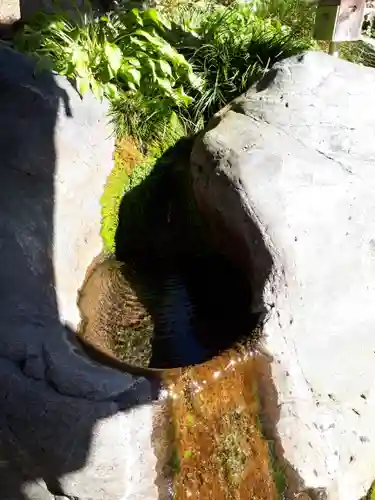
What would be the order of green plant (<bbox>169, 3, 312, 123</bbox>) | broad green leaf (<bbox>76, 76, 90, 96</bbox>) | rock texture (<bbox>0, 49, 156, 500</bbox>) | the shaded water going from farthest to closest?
green plant (<bbox>169, 3, 312, 123</bbox>)
broad green leaf (<bbox>76, 76, 90, 96</bbox>)
the shaded water
rock texture (<bbox>0, 49, 156, 500</bbox>)

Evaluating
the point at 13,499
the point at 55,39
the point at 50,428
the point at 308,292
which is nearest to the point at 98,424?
the point at 50,428

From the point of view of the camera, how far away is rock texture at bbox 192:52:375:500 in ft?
12.8

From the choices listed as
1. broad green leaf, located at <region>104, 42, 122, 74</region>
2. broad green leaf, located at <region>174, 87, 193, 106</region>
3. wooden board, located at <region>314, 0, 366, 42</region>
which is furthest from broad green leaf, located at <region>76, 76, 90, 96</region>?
wooden board, located at <region>314, 0, 366, 42</region>

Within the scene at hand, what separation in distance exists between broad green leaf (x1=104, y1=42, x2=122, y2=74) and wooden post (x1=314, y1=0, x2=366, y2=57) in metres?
2.23

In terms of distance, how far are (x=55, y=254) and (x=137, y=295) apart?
95 cm

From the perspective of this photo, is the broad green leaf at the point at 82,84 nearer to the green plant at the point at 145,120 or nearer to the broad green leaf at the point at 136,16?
the green plant at the point at 145,120

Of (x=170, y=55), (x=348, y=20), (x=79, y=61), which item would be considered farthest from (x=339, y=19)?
(x=79, y=61)

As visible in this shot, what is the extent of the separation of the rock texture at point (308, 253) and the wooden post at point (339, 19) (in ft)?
4.49

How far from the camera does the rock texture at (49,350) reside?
327cm

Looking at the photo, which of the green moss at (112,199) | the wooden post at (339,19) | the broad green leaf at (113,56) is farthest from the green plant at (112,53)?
the wooden post at (339,19)

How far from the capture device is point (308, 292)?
3992 mm

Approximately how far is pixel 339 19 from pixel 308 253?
2741mm

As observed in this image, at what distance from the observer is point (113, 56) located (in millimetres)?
4562

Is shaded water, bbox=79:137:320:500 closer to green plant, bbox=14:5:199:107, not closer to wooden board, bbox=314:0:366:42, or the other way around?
green plant, bbox=14:5:199:107
